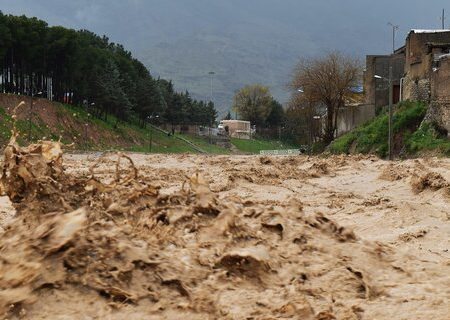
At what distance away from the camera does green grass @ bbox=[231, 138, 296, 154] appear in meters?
112

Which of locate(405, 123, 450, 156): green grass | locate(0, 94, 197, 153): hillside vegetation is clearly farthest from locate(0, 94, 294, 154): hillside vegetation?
locate(405, 123, 450, 156): green grass

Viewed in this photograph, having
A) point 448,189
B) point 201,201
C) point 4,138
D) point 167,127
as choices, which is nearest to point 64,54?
point 4,138

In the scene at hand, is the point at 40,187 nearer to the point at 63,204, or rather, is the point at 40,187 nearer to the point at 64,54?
the point at 63,204

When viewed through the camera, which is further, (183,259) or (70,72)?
(70,72)

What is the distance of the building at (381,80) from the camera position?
60509 millimetres

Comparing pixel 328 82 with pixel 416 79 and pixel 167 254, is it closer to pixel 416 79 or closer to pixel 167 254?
pixel 416 79

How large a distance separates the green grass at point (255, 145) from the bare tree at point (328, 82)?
41.6 metres

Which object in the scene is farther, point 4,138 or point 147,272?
point 4,138

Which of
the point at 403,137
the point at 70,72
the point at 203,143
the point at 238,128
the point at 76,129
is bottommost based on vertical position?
the point at 203,143

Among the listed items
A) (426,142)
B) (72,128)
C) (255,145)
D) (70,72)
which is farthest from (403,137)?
(255,145)

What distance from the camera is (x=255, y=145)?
118m

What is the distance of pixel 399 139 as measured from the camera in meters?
45.4

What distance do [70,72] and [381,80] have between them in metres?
34.2

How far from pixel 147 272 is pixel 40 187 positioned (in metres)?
2.16
